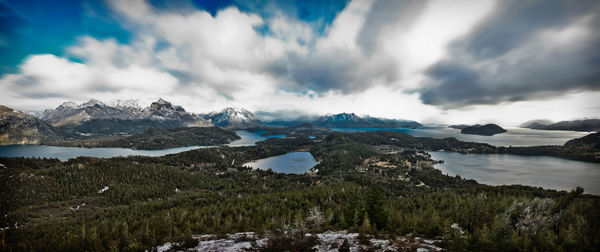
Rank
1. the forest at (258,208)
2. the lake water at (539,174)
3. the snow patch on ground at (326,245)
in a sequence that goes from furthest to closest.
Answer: the lake water at (539,174), the forest at (258,208), the snow patch on ground at (326,245)

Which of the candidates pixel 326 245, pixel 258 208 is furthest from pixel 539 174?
pixel 326 245

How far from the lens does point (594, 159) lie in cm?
19162

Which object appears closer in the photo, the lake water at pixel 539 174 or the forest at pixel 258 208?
the forest at pixel 258 208

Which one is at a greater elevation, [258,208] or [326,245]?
[326,245]

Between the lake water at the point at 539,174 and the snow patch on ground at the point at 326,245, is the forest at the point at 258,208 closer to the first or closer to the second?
the snow patch on ground at the point at 326,245

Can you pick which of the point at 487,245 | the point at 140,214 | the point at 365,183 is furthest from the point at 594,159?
the point at 140,214

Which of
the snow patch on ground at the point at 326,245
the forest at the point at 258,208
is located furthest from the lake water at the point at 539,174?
the snow patch on ground at the point at 326,245

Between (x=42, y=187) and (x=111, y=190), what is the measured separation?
92.9 feet

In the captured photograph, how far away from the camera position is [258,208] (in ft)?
254

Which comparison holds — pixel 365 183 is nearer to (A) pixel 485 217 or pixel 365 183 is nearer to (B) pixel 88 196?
(A) pixel 485 217

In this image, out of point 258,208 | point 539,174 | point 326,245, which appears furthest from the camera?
point 539,174

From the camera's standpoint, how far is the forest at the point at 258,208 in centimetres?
3391

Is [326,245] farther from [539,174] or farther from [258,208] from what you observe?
[539,174]

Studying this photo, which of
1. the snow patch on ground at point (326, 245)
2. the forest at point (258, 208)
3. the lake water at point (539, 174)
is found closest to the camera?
the snow patch on ground at point (326, 245)
